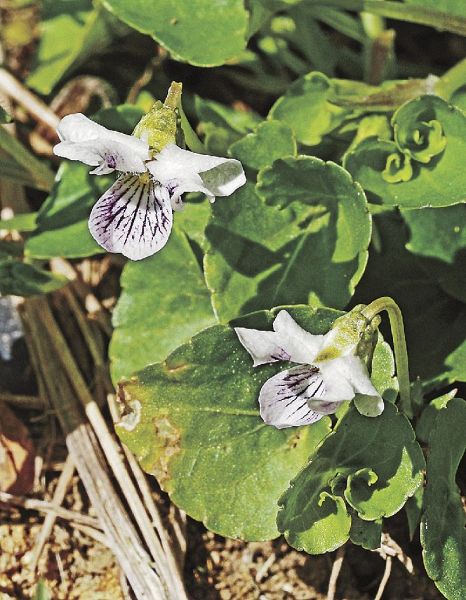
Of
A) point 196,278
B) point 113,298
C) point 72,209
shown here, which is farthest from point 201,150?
point 113,298

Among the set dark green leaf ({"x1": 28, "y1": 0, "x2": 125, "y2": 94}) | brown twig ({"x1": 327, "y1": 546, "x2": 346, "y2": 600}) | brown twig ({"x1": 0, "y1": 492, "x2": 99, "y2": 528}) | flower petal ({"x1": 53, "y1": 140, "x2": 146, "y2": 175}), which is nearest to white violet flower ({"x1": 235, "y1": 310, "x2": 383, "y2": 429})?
flower petal ({"x1": 53, "y1": 140, "x2": 146, "y2": 175})

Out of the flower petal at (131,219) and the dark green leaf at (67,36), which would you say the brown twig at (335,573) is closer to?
the flower petal at (131,219)

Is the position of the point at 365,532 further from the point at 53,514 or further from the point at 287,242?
the point at 53,514

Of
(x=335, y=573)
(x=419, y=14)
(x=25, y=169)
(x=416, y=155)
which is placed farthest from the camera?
(x=25, y=169)

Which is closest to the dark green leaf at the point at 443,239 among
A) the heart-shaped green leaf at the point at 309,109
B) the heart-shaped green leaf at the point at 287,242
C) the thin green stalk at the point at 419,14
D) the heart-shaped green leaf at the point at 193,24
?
the heart-shaped green leaf at the point at 287,242

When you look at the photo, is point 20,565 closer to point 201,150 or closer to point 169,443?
point 169,443

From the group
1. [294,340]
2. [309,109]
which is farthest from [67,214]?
[294,340]

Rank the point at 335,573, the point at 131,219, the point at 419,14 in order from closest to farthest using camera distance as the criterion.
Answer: the point at 131,219
the point at 335,573
the point at 419,14
